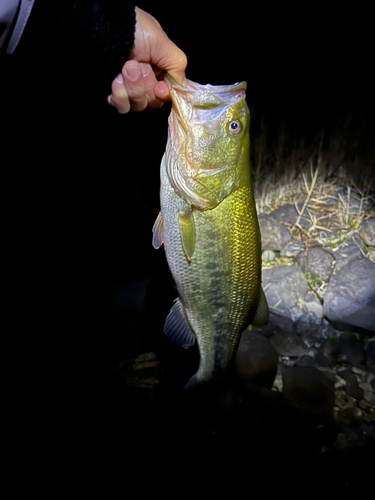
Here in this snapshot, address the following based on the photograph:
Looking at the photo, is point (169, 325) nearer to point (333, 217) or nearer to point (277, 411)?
point (277, 411)

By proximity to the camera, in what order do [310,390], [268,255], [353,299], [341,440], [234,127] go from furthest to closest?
[268,255] < [353,299] < [310,390] < [341,440] < [234,127]

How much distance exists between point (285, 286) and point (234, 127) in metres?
2.28

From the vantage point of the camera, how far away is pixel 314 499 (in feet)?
7.90

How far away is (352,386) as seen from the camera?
3125mm

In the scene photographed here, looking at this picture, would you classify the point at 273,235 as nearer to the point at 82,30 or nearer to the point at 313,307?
the point at 313,307

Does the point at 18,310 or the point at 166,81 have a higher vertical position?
the point at 166,81

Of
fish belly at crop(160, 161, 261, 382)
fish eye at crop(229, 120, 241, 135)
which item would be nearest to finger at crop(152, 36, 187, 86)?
fish eye at crop(229, 120, 241, 135)

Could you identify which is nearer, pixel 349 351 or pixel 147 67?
pixel 147 67

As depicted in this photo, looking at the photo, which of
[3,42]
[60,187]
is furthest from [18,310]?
[3,42]

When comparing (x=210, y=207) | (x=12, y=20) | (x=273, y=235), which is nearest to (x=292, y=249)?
(x=273, y=235)

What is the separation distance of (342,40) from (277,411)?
15.9 feet

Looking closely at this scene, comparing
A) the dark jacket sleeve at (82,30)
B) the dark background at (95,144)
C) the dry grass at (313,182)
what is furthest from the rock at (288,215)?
the dark jacket sleeve at (82,30)

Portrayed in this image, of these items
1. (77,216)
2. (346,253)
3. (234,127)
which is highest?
(234,127)

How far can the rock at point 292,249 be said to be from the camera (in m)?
3.93
